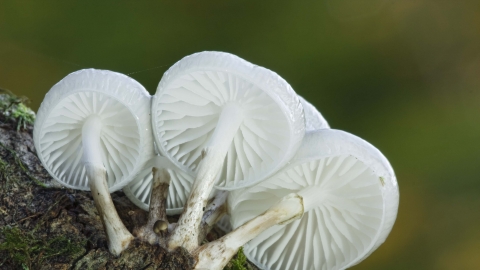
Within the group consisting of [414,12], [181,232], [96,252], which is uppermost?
[414,12]

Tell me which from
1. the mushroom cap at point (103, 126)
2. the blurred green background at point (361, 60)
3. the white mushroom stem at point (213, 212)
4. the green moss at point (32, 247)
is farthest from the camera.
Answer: the blurred green background at point (361, 60)

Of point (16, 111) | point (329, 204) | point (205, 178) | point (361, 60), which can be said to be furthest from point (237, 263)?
point (361, 60)

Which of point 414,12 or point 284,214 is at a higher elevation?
point 414,12

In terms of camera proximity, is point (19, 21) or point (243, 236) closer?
point (243, 236)

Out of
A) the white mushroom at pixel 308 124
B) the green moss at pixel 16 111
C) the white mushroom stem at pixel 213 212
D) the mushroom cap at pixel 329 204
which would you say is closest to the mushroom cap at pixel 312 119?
the white mushroom at pixel 308 124

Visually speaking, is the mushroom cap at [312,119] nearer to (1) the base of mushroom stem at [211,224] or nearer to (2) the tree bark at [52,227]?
(1) the base of mushroom stem at [211,224]

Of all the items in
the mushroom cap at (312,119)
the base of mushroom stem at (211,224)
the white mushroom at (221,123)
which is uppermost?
the mushroom cap at (312,119)

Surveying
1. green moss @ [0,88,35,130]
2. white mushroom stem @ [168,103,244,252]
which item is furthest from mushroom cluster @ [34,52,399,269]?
green moss @ [0,88,35,130]

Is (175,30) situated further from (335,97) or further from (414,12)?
(414,12)

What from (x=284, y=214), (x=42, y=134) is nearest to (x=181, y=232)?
(x=284, y=214)
